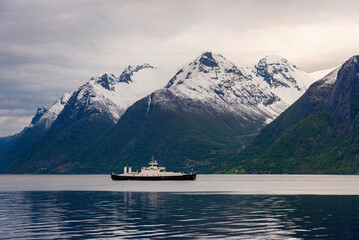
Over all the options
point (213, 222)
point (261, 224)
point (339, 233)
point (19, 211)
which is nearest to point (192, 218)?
point (213, 222)

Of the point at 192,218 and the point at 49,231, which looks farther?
the point at 192,218

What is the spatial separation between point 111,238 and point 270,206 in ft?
181

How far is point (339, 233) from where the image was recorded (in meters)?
71.9

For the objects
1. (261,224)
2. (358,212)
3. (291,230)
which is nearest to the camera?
(291,230)

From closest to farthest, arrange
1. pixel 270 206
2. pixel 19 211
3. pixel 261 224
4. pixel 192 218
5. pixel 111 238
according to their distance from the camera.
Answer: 1. pixel 111 238
2. pixel 261 224
3. pixel 192 218
4. pixel 19 211
5. pixel 270 206

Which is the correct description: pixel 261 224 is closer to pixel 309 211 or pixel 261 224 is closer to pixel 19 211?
pixel 309 211

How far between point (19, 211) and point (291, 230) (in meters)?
59.0

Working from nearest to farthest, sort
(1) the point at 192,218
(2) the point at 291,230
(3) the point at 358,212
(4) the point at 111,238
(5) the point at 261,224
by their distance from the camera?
(4) the point at 111,238 < (2) the point at 291,230 < (5) the point at 261,224 < (1) the point at 192,218 < (3) the point at 358,212

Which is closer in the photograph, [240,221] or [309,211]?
[240,221]

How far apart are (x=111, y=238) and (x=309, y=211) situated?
154 ft

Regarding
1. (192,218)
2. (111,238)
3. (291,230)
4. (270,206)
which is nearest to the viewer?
(111,238)

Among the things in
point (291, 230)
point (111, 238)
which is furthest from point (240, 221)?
point (111, 238)

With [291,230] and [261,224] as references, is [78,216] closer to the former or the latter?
[261,224]

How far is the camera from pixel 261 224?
8344cm
